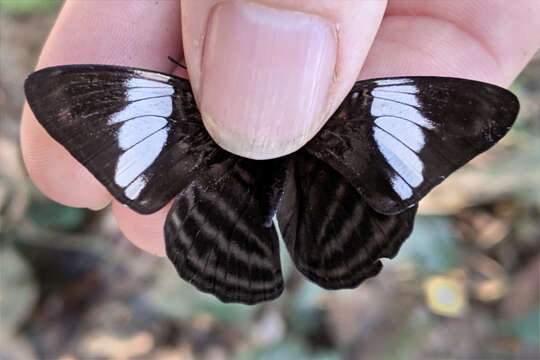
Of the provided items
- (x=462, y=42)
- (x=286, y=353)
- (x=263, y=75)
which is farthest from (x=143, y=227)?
(x=462, y=42)

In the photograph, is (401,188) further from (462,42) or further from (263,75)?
(462,42)

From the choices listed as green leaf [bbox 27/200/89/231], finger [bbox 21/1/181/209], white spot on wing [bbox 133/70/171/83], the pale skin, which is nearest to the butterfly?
white spot on wing [bbox 133/70/171/83]

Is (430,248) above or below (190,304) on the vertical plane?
above

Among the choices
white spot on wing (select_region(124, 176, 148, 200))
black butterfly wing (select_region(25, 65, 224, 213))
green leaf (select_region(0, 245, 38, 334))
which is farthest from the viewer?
green leaf (select_region(0, 245, 38, 334))

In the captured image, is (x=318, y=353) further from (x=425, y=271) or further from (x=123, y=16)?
(x=123, y=16)

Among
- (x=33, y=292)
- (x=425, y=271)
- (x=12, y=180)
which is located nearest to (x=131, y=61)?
(x=12, y=180)

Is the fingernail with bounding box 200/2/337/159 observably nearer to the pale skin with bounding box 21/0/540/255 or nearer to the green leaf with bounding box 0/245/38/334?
the pale skin with bounding box 21/0/540/255

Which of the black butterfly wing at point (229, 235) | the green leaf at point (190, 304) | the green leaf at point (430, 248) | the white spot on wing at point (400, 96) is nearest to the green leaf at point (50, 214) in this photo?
the green leaf at point (190, 304)
